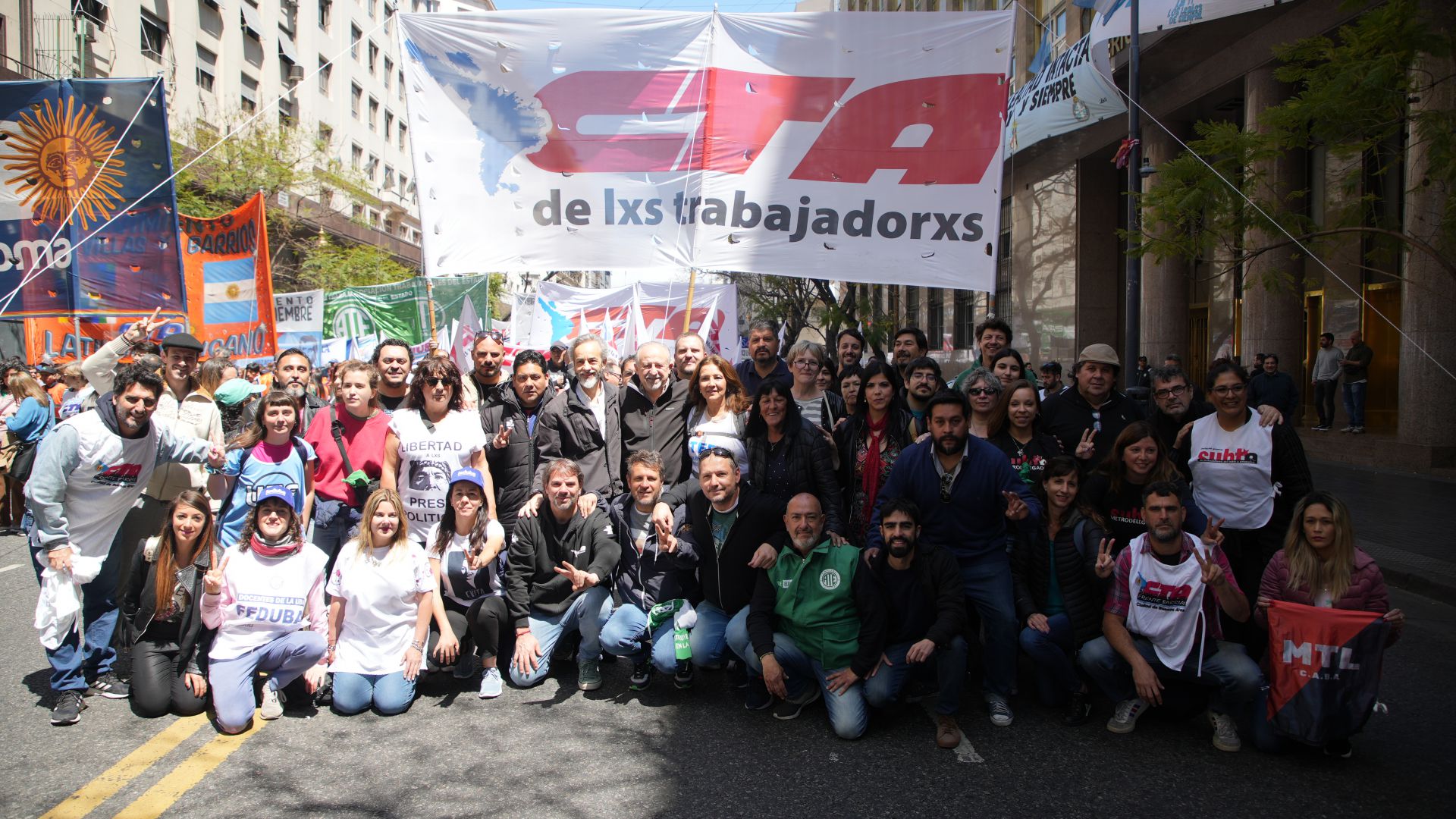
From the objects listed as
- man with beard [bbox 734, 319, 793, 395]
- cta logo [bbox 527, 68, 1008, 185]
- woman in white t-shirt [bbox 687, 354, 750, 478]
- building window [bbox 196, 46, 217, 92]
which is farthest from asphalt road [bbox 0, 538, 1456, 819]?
building window [bbox 196, 46, 217, 92]

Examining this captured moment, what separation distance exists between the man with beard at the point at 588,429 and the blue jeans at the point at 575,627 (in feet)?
2.35

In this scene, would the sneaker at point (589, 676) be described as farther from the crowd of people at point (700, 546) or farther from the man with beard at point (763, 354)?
the man with beard at point (763, 354)

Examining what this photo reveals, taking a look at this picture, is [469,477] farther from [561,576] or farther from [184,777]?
[184,777]

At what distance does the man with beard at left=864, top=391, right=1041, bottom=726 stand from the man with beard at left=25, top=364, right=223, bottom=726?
3.80 m

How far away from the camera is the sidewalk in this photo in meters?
6.89

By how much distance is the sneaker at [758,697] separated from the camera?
4.59 meters

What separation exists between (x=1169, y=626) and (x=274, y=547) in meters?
4.27

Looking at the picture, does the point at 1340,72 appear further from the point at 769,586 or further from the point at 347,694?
the point at 347,694


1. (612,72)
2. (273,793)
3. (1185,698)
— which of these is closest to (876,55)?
(612,72)

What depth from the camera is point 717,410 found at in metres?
5.45

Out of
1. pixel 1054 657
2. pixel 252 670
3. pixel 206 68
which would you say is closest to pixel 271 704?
pixel 252 670

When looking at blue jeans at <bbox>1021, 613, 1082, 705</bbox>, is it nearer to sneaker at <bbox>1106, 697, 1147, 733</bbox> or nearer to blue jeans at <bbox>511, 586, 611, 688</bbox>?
sneaker at <bbox>1106, 697, 1147, 733</bbox>

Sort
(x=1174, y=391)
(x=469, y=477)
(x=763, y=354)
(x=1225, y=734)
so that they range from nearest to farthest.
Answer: (x=1225, y=734), (x=469, y=477), (x=1174, y=391), (x=763, y=354)

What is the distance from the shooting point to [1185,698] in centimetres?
422
